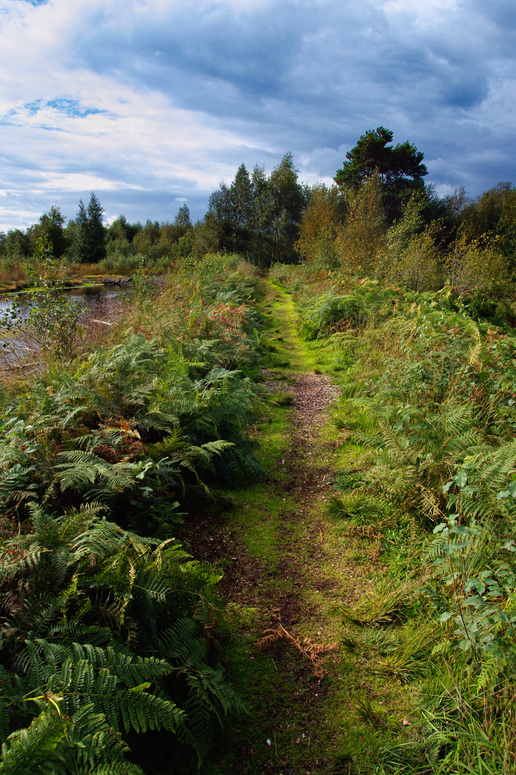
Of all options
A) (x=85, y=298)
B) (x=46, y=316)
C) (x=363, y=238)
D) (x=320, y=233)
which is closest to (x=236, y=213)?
(x=320, y=233)

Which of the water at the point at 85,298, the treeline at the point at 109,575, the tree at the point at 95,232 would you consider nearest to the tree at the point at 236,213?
the water at the point at 85,298

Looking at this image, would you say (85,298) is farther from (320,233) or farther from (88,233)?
(88,233)

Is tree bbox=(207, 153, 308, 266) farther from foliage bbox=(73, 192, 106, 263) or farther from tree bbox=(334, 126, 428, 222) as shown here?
foliage bbox=(73, 192, 106, 263)

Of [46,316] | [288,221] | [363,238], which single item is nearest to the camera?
[46,316]

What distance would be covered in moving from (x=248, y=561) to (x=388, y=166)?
4143 cm

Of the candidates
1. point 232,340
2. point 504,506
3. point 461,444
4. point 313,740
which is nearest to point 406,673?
point 313,740

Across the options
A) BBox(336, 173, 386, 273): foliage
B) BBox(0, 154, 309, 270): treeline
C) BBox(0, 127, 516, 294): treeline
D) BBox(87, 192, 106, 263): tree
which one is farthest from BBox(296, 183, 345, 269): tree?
BBox(87, 192, 106, 263): tree

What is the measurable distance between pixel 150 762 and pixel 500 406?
399 cm

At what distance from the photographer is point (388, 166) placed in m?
36.2

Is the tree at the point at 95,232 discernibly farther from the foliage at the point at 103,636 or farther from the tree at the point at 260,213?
the foliage at the point at 103,636

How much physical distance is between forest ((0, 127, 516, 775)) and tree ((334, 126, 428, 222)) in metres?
35.1

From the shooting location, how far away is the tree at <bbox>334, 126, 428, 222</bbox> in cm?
3500

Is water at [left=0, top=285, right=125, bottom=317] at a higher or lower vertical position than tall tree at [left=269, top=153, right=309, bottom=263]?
lower

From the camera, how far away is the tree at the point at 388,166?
35.0 metres
